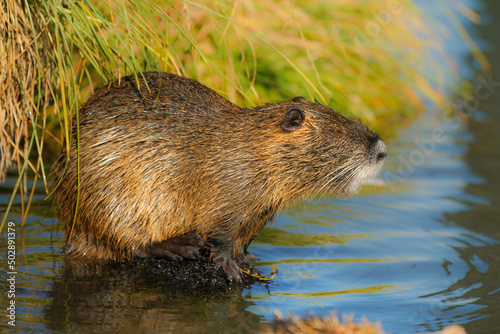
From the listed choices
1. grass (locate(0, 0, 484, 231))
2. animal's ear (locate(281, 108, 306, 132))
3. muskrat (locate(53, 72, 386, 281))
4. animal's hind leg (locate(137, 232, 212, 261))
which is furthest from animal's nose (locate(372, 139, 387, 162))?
grass (locate(0, 0, 484, 231))

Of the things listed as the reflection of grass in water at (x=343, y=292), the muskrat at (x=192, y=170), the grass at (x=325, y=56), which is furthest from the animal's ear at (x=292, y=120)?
the grass at (x=325, y=56)

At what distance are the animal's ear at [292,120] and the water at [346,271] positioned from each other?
83cm

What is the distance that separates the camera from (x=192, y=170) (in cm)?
368

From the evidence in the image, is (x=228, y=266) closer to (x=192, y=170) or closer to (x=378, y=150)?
(x=192, y=170)

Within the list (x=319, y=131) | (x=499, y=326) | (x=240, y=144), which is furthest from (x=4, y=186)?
(x=499, y=326)

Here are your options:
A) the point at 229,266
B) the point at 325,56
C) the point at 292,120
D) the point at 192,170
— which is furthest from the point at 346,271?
the point at 325,56

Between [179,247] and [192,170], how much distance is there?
411 millimetres

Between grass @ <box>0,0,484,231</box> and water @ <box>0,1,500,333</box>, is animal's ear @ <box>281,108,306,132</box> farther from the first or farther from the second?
grass @ <box>0,0,484,231</box>

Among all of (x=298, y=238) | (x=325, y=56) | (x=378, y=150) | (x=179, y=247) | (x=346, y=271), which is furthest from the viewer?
(x=325, y=56)

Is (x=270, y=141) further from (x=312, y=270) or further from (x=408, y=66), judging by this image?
(x=408, y=66)

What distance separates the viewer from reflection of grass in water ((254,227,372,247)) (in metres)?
4.45

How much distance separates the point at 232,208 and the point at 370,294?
33.9 inches

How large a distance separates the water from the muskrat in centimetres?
26

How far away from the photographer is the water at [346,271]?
319 centimetres
